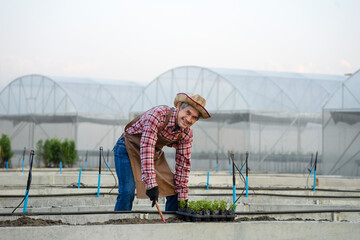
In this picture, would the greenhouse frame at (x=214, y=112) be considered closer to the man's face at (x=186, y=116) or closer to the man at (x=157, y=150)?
the man at (x=157, y=150)

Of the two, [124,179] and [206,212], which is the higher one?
[124,179]

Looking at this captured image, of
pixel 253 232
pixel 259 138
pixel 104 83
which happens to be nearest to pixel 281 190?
pixel 253 232

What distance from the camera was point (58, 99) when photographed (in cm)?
2878

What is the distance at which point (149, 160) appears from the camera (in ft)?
16.9

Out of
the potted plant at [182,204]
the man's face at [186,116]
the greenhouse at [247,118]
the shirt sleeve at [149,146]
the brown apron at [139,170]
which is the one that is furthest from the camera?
the greenhouse at [247,118]

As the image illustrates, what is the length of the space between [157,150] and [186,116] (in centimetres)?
60

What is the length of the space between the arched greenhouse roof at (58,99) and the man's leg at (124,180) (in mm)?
23313

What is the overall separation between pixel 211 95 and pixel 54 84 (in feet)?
27.3

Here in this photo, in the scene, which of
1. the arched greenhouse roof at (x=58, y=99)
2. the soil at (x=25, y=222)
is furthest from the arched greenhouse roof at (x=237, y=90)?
the soil at (x=25, y=222)

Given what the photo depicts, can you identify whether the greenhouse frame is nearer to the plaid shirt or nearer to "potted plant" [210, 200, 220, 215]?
the plaid shirt

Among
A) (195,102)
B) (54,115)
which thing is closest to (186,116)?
(195,102)

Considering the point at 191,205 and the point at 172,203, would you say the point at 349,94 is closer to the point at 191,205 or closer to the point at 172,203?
the point at 172,203

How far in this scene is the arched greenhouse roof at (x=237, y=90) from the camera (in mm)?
24812

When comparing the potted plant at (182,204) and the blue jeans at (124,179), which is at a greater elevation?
the blue jeans at (124,179)
